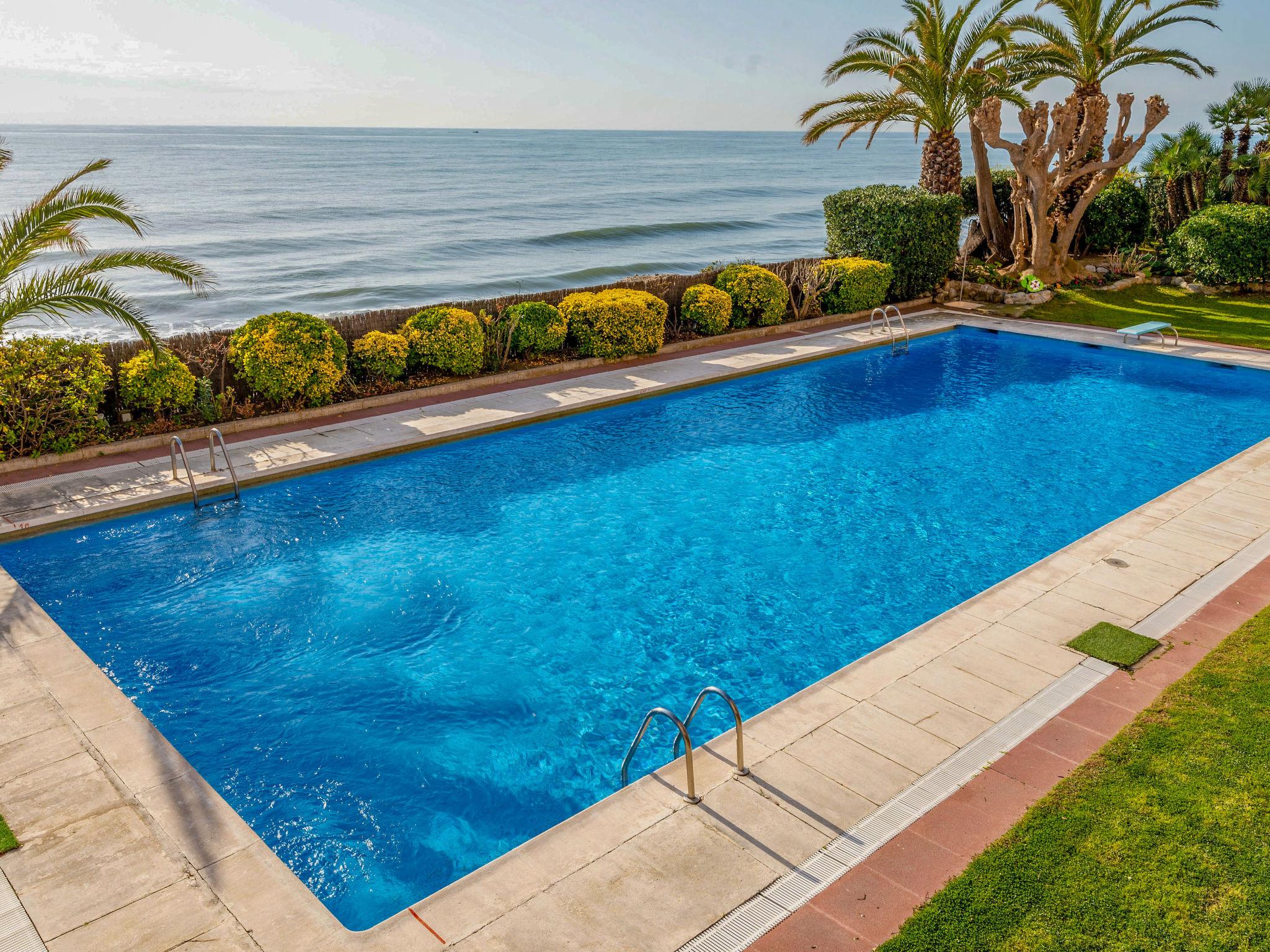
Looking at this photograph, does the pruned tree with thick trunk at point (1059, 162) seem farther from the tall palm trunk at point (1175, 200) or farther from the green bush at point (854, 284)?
the green bush at point (854, 284)

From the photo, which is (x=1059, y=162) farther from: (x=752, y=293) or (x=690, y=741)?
(x=690, y=741)

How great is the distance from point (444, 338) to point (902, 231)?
12263 millimetres

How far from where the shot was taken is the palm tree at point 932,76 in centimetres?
2286

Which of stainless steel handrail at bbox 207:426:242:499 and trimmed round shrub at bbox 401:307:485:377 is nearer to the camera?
stainless steel handrail at bbox 207:426:242:499

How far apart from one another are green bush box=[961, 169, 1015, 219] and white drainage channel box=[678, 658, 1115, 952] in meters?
23.6

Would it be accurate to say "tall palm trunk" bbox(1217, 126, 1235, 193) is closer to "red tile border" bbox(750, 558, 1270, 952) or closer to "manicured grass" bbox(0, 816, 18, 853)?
"red tile border" bbox(750, 558, 1270, 952)

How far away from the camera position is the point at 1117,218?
26453 mm

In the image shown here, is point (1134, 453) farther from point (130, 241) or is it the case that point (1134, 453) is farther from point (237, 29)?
point (237, 29)

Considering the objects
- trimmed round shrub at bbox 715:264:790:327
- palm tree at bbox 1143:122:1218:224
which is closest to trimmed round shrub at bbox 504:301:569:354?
trimmed round shrub at bbox 715:264:790:327

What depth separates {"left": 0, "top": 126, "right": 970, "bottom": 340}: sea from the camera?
3812cm

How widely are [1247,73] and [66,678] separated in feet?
118

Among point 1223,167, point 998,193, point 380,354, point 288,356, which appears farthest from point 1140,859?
point 1223,167

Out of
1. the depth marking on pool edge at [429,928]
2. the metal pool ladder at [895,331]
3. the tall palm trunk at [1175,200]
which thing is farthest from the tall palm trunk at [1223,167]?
the depth marking on pool edge at [429,928]

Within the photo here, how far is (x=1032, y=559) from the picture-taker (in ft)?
34.2
